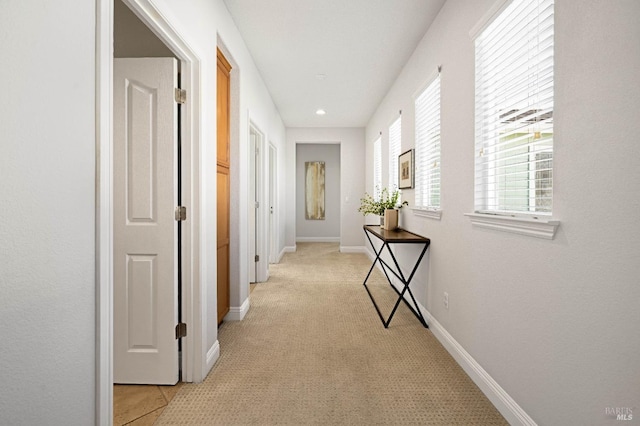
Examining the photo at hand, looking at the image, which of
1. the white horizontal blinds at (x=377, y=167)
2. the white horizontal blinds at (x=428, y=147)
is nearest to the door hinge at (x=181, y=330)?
the white horizontal blinds at (x=428, y=147)

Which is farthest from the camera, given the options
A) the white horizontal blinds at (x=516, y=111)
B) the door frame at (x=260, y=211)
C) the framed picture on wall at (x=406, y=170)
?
the door frame at (x=260, y=211)

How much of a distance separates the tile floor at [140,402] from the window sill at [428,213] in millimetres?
2197

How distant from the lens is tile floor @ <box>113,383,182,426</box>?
1.76 metres

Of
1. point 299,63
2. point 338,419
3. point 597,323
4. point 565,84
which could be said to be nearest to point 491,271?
point 597,323

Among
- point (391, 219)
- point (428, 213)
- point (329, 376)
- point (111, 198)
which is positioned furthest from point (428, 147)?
point (111, 198)

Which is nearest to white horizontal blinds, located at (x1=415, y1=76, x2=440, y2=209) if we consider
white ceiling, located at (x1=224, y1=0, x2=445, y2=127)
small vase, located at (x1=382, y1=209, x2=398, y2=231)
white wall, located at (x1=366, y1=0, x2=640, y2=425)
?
small vase, located at (x1=382, y1=209, x2=398, y2=231)

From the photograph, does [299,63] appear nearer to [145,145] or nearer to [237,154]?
[237,154]

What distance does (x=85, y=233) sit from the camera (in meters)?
1.07

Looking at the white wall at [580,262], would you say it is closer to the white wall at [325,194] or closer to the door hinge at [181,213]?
the door hinge at [181,213]

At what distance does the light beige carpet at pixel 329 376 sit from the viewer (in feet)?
5.88

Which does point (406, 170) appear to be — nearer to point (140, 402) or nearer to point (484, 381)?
point (484, 381)

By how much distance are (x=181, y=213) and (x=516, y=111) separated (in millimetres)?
1927

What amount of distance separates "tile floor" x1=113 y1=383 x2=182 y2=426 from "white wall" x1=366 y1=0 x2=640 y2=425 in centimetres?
182

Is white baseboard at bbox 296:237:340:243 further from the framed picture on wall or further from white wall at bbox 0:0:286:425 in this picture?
white wall at bbox 0:0:286:425
